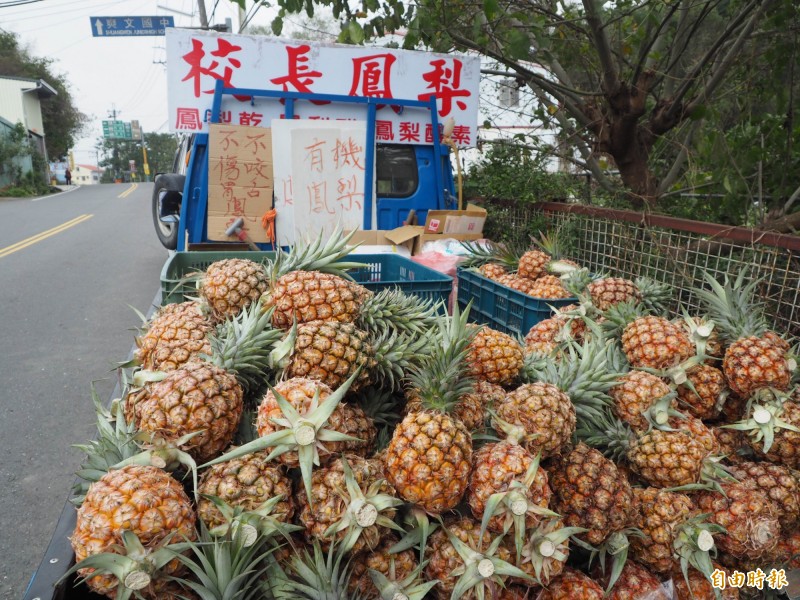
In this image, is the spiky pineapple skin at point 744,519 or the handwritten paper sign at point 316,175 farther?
the handwritten paper sign at point 316,175

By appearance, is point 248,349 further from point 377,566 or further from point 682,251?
point 682,251

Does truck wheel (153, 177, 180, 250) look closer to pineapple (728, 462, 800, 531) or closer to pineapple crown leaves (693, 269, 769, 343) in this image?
pineapple crown leaves (693, 269, 769, 343)

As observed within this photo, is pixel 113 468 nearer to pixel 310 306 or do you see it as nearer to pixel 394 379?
pixel 310 306

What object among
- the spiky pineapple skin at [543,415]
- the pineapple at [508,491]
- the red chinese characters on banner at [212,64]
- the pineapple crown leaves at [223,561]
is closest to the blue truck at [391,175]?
the red chinese characters on banner at [212,64]

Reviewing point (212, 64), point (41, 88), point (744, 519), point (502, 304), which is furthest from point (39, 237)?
point (41, 88)

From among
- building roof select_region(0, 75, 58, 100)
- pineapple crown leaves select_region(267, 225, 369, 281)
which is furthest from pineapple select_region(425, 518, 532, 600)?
building roof select_region(0, 75, 58, 100)

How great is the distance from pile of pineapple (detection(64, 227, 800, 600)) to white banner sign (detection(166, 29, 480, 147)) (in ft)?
10.6

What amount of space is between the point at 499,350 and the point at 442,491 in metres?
0.82

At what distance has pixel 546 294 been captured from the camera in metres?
3.54

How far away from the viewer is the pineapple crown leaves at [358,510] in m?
1.45

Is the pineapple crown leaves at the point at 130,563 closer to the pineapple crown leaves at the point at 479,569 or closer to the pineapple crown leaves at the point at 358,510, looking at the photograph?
the pineapple crown leaves at the point at 358,510

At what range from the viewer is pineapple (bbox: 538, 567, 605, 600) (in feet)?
5.51

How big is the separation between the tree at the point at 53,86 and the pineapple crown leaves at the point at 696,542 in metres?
53.1

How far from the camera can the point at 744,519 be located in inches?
76.3
